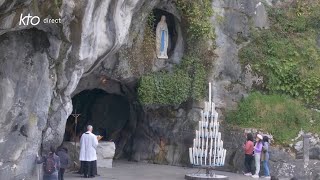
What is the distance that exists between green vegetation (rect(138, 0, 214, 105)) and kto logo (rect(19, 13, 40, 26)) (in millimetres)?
7212

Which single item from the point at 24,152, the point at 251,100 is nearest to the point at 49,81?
the point at 24,152

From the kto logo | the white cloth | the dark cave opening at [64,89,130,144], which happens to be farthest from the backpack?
the dark cave opening at [64,89,130,144]

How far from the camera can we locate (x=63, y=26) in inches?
552

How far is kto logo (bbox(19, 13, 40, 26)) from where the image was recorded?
39.7 feet

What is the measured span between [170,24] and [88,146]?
20.4 ft

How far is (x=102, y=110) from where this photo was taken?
937 inches

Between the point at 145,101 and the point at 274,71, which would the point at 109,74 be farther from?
the point at 274,71

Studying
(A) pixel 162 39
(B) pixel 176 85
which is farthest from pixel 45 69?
(A) pixel 162 39

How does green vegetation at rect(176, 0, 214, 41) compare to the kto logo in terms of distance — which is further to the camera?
green vegetation at rect(176, 0, 214, 41)

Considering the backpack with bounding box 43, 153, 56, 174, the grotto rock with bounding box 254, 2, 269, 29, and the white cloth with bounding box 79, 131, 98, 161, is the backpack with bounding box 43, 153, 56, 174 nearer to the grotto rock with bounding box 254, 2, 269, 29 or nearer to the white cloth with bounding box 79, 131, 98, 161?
the white cloth with bounding box 79, 131, 98, 161

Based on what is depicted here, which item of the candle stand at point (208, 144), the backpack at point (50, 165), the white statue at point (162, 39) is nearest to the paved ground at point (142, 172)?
the candle stand at point (208, 144)

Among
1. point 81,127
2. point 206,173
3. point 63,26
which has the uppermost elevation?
point 63,26

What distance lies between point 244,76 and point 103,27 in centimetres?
605

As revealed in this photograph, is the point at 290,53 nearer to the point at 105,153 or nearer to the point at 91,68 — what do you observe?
the point at 105,153
